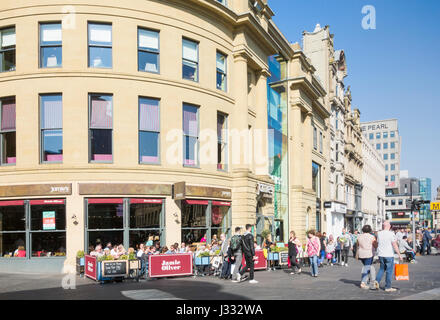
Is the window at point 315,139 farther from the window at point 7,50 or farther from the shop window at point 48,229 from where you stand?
the window at point 7,50

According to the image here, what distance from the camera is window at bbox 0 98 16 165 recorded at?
742 inches

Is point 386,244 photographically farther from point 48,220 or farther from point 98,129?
point 48,220

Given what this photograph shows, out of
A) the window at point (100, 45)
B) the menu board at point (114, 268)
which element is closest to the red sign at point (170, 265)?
the menu board at point (114, 268)

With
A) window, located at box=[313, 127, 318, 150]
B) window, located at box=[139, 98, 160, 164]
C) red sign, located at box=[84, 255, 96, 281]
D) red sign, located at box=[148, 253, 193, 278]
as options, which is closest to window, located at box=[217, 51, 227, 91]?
window, located at box=[139, 98, 160, 164]

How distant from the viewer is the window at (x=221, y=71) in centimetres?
2314

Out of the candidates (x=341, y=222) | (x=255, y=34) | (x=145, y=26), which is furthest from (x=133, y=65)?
(x=341, y=222)

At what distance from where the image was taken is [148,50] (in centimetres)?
1998

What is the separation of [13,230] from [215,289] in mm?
10189

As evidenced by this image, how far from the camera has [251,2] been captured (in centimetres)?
2667

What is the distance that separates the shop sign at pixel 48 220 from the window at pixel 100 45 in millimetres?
6478

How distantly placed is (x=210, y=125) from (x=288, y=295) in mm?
12229

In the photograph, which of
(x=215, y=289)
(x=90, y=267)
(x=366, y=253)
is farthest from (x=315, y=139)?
(x=215, y=289)

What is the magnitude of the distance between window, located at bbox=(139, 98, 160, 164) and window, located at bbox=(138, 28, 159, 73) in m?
1.53

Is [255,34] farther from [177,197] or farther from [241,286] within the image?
[241,286]
